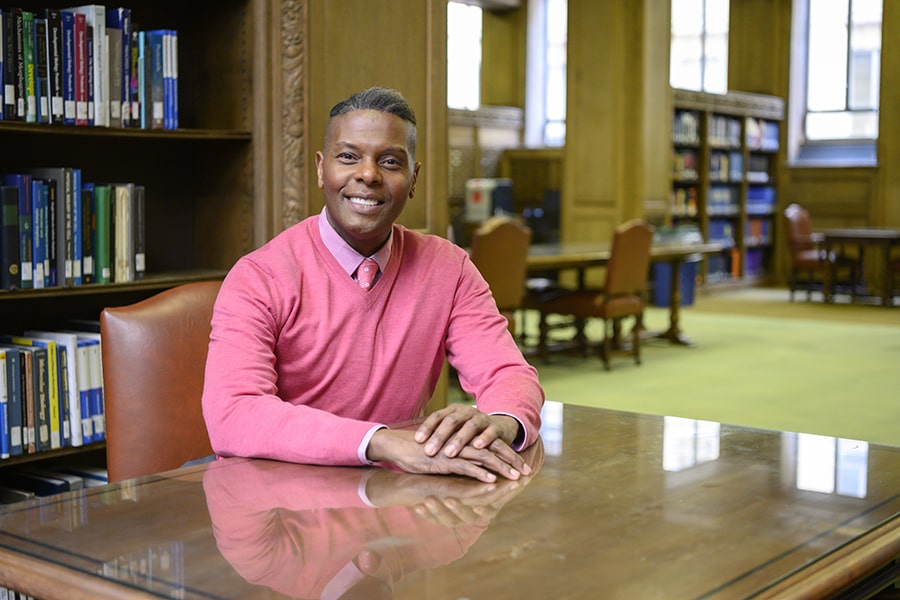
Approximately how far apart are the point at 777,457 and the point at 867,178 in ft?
39.4

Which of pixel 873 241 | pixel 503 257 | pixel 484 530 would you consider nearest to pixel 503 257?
pixel 503 257

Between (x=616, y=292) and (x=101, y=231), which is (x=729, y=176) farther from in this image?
(x=101, y=231)

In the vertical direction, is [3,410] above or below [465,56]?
below

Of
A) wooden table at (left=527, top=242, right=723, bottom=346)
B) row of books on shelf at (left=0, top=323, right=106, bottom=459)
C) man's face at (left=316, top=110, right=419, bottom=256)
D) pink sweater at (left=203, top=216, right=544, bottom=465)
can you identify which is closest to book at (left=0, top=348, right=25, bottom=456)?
row of books on shelf at (left=0, top=323, right=106, bottom=459)

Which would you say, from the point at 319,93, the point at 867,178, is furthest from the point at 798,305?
the point at 319,93

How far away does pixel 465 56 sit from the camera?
14383 mm

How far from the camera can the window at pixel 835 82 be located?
13164 mm

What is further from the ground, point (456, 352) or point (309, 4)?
point (309, 4)

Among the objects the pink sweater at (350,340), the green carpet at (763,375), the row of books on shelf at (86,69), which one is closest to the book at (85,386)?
the row of books on shelf at (86,69)

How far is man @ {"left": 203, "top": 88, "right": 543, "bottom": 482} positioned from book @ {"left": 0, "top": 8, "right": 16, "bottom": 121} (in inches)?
49.8

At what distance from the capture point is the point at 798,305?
37.1 ft

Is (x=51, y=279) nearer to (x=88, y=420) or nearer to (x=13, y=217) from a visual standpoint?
(x=13, y=217)

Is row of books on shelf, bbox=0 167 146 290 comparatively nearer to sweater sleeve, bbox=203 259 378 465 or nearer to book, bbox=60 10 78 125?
book, bbox=60 10 78 125

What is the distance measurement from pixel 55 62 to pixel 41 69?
5 centimetres
